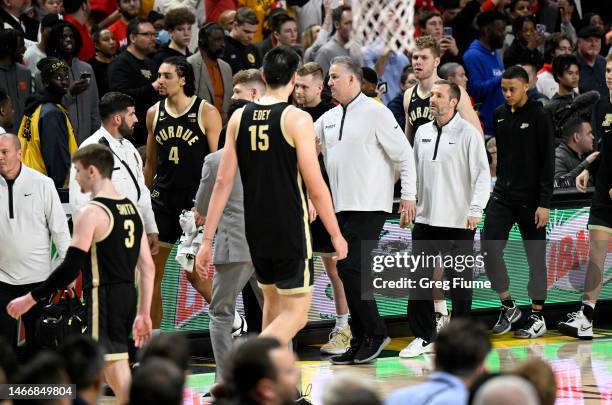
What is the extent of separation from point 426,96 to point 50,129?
3.35 metres

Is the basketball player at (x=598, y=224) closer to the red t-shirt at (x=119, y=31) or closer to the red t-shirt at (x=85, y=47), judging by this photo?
the red t-shirt at (x=85, y=47)

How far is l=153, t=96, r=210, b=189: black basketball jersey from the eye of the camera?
1019cm

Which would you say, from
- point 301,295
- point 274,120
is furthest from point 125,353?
point 274,120

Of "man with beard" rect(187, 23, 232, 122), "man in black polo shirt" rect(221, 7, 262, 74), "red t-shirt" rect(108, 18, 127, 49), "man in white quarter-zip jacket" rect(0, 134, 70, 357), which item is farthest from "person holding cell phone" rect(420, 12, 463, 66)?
"man in white quarter-zip jacket" rect(0, 134, 70, 357)

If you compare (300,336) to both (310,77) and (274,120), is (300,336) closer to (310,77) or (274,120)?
(310,77)

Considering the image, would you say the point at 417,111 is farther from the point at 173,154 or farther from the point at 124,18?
the point at 124,18

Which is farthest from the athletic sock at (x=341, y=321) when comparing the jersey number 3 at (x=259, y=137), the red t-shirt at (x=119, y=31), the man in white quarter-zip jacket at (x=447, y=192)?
the red t-shirt at (x=119, y=31)

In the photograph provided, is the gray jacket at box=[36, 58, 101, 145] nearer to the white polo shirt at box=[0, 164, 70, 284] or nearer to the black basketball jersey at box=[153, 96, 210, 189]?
the black basketball jersey at box=[153, 96, 210, 189]

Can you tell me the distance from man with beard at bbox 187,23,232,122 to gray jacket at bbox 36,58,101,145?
1.07 meters

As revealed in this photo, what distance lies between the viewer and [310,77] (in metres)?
10.2

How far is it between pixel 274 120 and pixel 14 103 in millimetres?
4946

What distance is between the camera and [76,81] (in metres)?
11.6

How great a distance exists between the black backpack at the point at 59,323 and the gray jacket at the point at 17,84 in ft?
11.6

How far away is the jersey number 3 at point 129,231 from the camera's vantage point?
7.09m
